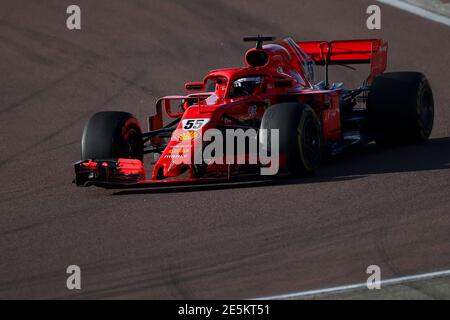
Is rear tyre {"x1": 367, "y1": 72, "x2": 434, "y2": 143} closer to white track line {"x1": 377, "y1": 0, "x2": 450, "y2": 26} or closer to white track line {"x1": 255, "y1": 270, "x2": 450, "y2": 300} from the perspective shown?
white track line {"x1": 255, "y1": 270, "x2": 450, "y2": 300}

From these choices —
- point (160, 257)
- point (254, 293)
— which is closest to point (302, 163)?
point (160, 257)

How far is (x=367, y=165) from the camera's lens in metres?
13.1

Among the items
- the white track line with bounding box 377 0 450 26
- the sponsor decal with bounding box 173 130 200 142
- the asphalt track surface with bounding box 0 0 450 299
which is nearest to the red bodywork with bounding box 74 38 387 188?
the sponsor decal with bounding box 173 130 200 142

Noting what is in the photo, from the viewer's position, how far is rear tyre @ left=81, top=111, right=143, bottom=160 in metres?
12.7

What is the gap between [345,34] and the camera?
21.1 metres

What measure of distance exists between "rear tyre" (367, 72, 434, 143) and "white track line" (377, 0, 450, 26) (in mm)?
7815

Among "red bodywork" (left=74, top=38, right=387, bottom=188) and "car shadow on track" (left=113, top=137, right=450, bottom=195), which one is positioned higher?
"red bodywork" (left=74, top=38, right=387, bottom=188)

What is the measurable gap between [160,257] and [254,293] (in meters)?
1.39

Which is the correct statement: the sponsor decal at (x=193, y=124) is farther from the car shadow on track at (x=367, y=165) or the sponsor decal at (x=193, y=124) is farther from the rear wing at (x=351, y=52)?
the rear wing at (x=351, y=52)

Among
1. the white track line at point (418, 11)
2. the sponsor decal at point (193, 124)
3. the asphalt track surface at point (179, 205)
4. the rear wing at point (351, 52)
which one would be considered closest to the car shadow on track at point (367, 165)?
the asphalt track surface at point (179, 205)

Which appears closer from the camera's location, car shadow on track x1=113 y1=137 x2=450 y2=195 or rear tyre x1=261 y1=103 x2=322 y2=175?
rear tyre x1=261 y1=103 x2=322 y2=175

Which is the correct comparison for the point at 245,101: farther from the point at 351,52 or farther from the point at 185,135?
the point at 351,52
